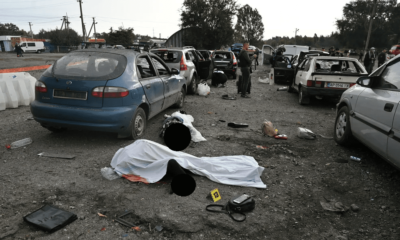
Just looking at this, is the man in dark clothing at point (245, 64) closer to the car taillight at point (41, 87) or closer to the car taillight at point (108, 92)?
the car taillight at point (108, 92)

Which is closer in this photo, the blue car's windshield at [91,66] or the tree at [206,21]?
the blue car's windshield at [91,66]

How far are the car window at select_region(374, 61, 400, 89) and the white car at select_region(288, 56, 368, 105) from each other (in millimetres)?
4455

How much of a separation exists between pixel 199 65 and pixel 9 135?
833 cm

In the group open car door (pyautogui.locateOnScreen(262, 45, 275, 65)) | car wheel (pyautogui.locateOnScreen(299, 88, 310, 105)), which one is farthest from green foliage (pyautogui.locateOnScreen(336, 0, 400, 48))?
car wheel (pyautogui.locateOnScreen(299, 88, 310, 105))

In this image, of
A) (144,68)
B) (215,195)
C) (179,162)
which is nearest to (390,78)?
(215,195)

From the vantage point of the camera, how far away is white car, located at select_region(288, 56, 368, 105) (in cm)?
820

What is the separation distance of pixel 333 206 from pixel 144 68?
4.06 metres

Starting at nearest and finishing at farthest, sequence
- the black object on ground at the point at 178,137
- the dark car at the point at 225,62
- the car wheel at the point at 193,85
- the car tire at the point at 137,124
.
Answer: the black object on ground at the point at 178,137
the car tire at the point at 137,124
the car wheel at the point at 193,85
the dark car at the point at 225,62

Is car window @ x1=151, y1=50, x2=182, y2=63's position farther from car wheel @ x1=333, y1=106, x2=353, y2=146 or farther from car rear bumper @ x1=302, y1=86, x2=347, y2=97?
car wheel @ x1=333, y1=106, x2=353, y2=146

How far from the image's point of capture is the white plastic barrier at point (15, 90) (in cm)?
742

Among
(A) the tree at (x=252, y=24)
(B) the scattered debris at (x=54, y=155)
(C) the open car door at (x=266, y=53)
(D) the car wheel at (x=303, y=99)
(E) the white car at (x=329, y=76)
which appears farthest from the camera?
(A) the tree at (x=252, y=24)

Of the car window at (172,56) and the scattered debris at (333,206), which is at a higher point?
Answer: the car window at (172,56)

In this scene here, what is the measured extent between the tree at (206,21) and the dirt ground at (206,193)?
31.9 meters

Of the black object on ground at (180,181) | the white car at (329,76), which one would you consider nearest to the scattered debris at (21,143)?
the black object on ground at (180,181)
